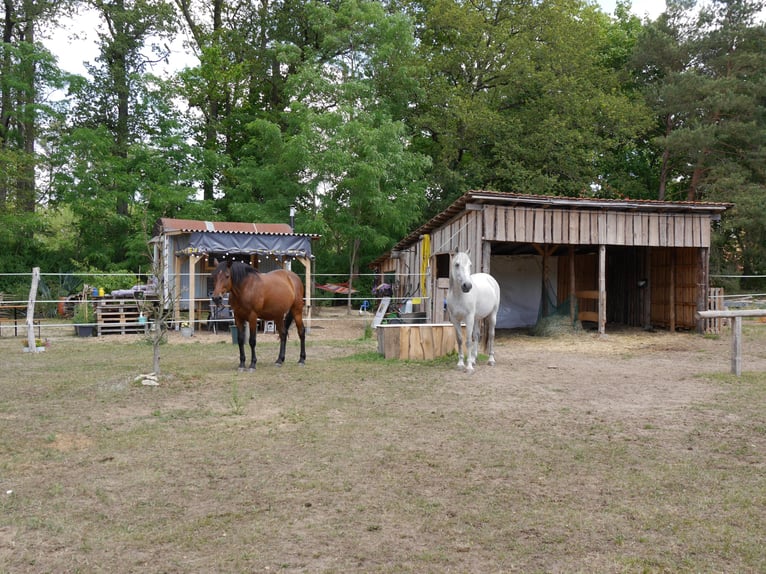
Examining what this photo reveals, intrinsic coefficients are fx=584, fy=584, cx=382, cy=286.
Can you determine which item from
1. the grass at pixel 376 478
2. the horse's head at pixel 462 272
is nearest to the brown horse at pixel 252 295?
the grass at pixel 376 478

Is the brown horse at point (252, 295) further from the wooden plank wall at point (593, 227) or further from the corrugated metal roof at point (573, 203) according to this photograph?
the wooden plank wall at point (593, 227)

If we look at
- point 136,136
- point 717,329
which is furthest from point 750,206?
point 136,136

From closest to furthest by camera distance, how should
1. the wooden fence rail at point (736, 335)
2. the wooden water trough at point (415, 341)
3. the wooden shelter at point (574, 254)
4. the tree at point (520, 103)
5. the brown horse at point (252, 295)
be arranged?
the wooden fence rail at point (736, 335) < the brown horse at point (252, 295) < the wooden water trough at point (415, 341) < the wooden shelter at point (574, 254) < the tree at point (520, 103)

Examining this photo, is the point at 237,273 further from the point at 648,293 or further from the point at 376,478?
the point at 648,293

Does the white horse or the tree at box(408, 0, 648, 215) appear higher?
the tree at box(408, 0, 648, 215)

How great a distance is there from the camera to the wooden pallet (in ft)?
47.9

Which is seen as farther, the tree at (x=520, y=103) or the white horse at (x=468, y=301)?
the tree at (x=520, y=103)

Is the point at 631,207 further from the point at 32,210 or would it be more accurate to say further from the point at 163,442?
the point at 32,210

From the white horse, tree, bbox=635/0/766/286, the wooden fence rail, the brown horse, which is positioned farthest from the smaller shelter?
tree, bbox=635/0/766/286

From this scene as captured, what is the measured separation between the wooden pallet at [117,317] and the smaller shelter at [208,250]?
1.02m

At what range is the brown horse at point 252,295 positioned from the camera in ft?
29.2

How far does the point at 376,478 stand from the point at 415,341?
601 centimetres

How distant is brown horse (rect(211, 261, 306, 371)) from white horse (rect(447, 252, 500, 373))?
Answer: 101 inches

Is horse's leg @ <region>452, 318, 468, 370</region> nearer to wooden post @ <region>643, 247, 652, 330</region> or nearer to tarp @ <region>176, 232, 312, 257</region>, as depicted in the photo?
tarp @ <region>176, 232, 312, 257</region>
